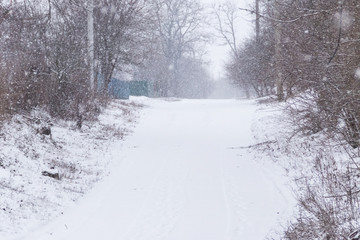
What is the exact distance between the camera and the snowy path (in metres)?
5.95

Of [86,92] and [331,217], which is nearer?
[331,217]

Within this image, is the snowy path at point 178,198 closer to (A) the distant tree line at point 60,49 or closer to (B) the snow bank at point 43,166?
(B) the snow bank at point 43,166

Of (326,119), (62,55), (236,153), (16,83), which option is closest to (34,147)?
(16,83)

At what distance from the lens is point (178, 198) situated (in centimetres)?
757

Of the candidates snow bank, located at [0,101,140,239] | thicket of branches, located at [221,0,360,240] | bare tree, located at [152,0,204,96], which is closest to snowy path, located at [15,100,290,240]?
snow bank, located at [0,101,140,239]

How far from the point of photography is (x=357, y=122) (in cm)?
749

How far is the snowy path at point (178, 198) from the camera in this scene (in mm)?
5949

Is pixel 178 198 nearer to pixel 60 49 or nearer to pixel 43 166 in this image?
pixel 43 166

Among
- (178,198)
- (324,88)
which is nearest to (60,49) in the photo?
(178,198)

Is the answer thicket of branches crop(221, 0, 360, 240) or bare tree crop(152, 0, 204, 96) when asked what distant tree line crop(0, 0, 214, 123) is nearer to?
thicket of branches crop(221, 0, 360, 240)

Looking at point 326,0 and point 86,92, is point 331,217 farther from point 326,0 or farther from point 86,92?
point 86,92

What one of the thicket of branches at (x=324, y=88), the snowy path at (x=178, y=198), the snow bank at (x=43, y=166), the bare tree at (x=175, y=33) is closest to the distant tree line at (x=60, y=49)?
the snow bank at (x=43, y=166)

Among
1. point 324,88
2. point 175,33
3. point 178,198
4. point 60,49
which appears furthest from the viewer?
point 175,33

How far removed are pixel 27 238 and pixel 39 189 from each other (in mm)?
1923
